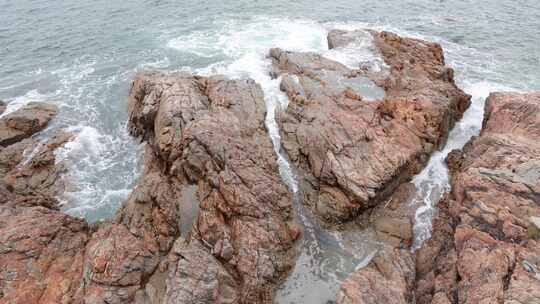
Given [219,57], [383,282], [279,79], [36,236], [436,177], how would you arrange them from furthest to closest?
[219,57], [279,79], [436,177], [36,236], [383,282]

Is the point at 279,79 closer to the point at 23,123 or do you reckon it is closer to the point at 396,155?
the point at 396,155

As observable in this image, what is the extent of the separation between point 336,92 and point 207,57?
15.0 meters

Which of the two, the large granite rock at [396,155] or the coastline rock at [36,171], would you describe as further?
the coastline rock at [36,171]

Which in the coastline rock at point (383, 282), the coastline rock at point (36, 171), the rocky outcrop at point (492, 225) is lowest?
the coastline rock at point (383, 282)

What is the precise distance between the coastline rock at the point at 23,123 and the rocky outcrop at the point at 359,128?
17620mm

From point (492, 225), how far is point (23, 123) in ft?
95.9

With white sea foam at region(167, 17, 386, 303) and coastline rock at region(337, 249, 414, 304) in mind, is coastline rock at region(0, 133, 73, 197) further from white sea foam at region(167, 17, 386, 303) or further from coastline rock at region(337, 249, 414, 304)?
coastline rock at region(337, 249, 414, 304)

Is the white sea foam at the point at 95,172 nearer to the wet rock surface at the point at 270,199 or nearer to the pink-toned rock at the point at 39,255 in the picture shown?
the wet rock surface at the point at 270,199

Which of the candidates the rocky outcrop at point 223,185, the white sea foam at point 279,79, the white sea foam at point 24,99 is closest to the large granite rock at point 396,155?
the white sea foam at point 279,79

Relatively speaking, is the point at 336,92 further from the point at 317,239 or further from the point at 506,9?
the point at 506,9

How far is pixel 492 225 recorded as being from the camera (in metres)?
15.4

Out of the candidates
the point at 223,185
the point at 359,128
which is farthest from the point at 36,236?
the point at 359,128

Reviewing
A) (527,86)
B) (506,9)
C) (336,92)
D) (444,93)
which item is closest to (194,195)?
(336,92)

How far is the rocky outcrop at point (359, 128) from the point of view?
1934 centimetres
